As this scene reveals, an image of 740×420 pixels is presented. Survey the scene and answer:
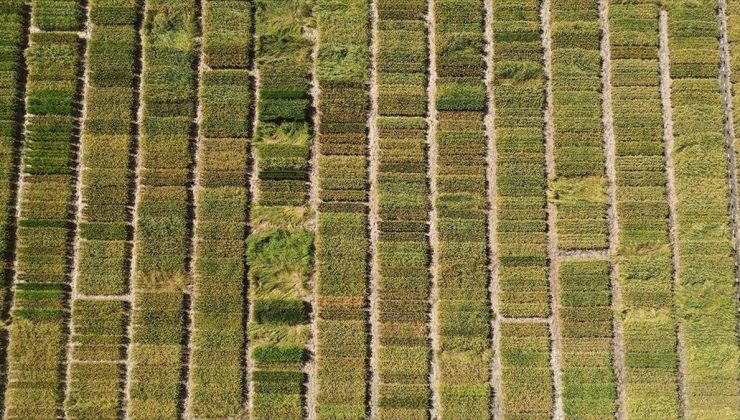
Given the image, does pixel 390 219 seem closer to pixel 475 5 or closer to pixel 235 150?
pixel 235 150

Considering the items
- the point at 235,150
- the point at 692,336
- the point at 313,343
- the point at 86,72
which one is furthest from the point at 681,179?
the point at 86,72

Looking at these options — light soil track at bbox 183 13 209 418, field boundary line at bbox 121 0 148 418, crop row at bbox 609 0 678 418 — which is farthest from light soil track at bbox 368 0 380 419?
crop row at bbox 609 0 678 418

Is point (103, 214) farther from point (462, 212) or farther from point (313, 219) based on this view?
point (462, 212)

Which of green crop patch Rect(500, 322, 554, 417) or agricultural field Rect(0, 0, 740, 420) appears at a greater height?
agricultural field Rect(0, 0, 740, 420)

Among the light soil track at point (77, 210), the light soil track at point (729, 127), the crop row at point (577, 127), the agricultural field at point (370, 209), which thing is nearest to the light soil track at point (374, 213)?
the agricultural field at point (370, 209)

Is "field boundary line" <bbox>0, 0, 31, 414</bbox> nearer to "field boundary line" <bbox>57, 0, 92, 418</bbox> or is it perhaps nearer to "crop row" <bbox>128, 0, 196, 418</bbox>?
"field boundary line" <bbox>57, 0, 92, 418</bbox>

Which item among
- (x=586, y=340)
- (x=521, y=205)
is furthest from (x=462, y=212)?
(x=586, y=340)
